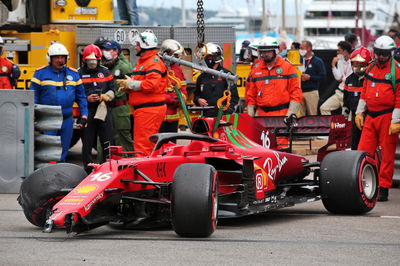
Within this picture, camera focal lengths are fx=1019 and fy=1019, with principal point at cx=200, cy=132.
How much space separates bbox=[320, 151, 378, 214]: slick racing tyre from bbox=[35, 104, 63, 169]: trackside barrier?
4155mm

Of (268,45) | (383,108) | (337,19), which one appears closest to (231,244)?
(383,108)

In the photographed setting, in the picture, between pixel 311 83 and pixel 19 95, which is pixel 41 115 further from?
pixel 311 83

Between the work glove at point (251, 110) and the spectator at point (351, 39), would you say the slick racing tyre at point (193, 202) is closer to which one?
the work glove at point (251, 110)

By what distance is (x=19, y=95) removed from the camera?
1279 centimetres

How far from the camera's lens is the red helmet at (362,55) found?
13430mm

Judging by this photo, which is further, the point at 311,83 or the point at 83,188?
the point at 311,83

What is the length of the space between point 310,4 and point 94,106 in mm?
125327

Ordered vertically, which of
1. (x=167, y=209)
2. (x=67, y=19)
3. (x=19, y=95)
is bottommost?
(x=167, y=209)

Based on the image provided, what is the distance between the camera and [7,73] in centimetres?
1515

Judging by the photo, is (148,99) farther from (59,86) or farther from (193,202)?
(193,202)

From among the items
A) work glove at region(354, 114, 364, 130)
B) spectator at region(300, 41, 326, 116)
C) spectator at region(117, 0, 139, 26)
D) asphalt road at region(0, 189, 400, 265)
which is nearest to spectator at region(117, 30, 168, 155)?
work glove at region(354, 114, 364, 130)

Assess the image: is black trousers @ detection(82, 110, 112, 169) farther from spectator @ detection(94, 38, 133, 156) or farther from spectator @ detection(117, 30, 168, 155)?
spectator @ detection(117, 30, 168, 155)

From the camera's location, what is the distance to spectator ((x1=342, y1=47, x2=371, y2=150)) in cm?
1349

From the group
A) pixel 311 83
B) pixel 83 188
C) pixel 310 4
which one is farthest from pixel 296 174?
pixel 310 4
